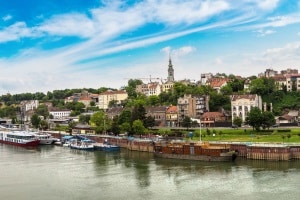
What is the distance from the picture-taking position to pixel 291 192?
Answer: 91.5ft

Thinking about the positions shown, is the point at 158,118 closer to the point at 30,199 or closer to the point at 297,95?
the point at 297,95

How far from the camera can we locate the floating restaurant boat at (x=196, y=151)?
41.2m

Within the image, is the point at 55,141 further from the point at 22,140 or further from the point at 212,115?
the point at 212,115

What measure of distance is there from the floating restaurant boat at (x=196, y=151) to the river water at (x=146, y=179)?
0.99 meters

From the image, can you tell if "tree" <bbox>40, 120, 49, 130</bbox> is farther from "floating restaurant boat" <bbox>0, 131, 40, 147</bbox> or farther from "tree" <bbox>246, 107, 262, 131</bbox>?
"tree" <bbox>246, 107, 262, 131</bbox>

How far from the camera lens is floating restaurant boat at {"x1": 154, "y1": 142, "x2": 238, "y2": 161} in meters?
41.2

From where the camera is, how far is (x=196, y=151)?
43188 mm

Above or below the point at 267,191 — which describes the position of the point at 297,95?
above

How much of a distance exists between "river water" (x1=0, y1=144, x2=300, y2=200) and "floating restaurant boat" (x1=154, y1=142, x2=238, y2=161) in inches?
38.9

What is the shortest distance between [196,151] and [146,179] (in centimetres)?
1037

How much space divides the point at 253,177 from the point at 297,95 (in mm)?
48464

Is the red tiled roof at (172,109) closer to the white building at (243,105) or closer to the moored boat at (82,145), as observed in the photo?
the white building at (243,105)

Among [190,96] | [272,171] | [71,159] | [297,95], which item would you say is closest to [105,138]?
[71,159]

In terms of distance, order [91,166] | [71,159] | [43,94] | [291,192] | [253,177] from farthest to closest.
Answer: [43,94]
[71,159]
[91,166]
[253,177]
[291,192]
